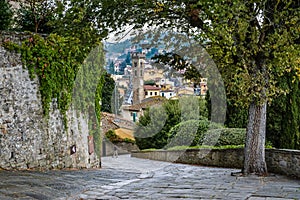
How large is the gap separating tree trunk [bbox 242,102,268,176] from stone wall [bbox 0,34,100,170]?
4873mm

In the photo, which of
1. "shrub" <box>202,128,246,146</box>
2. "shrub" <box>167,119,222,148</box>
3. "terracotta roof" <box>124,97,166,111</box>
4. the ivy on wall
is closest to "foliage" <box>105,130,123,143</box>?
the ivy on wall

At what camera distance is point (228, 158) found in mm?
13820

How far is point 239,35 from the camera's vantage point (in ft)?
32.0

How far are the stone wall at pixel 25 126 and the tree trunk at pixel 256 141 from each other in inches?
192

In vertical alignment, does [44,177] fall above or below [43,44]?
below

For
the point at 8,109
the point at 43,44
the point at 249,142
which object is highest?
the point at 43,44

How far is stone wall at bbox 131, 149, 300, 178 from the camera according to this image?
1019 centimetres

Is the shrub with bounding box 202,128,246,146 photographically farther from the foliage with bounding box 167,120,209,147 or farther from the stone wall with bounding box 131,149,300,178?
the stone wall with bounding box 131,149,300,178

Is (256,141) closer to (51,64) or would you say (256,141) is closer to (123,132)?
(123,132)

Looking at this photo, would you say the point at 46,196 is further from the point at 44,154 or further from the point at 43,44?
the point at 43,44

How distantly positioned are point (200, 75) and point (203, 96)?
6.63 ft

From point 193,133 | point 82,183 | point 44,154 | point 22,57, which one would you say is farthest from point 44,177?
point 193,133

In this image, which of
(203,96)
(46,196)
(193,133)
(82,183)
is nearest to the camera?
(46,196)

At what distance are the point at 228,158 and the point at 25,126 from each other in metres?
6.62
